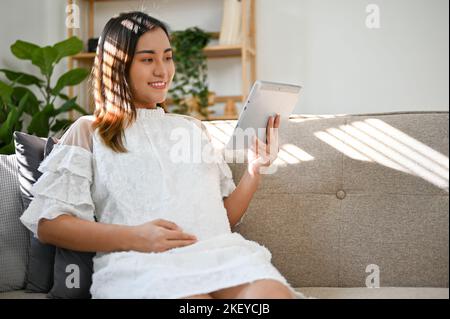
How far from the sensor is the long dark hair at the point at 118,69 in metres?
1.21

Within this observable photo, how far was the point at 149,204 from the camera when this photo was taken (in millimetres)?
1111

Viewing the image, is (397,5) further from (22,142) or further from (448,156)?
(22,142)

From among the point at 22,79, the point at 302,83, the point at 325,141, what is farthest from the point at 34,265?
the point at 302,83

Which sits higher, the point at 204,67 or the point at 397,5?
the point at 397,5

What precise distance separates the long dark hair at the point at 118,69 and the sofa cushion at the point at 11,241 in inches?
12.1

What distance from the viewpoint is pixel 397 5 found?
267 centimetres

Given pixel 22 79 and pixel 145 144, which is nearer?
pixel 145 144

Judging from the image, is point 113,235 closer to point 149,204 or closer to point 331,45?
point 149,204

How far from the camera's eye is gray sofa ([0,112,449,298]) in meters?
1.25

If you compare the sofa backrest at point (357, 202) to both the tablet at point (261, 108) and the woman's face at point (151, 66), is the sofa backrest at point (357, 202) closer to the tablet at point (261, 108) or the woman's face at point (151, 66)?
the tablet at point (261, 108)

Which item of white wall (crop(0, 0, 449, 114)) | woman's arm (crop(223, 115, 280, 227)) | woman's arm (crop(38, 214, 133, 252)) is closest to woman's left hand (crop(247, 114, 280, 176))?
woman's arm (crop(223, 115, 280, 227))

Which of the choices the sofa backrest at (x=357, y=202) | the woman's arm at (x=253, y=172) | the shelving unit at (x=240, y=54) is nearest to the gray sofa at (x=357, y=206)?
the sofa backrest at (x=357, y=202)

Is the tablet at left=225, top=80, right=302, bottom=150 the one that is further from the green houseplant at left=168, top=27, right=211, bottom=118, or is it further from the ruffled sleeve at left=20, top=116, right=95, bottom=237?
the green houseplant at left=168, top=27, right=211, bottom=118

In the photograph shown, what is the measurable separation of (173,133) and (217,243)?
325 mm
